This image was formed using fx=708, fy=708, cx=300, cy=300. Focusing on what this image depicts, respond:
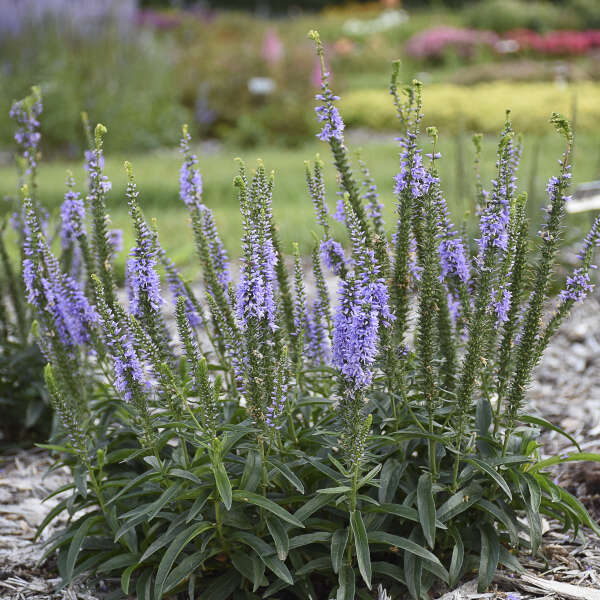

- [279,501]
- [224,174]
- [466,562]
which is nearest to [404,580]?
[466,562]

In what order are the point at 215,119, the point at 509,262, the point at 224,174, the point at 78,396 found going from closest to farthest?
1. the point at 509,262
2. the point at 78,396
3. the point at 224,174
4. the point at 215,119

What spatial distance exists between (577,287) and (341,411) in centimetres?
94

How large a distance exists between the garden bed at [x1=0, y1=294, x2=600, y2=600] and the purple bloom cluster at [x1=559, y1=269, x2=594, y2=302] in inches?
41.0

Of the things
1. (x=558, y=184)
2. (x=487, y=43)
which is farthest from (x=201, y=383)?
(x=487, y=43)

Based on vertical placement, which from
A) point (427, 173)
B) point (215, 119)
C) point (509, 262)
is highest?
point (427, 173)

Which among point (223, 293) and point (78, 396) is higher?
point (223, 293)

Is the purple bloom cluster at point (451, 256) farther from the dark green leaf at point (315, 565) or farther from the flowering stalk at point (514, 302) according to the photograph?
the dark green leaf at point (315, 565)

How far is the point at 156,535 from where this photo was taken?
2.54 m

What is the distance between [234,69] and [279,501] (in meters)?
14.4

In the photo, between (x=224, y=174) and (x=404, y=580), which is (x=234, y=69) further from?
(x=404, y=580)

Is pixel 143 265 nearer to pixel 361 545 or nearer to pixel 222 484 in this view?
pixel 222 484

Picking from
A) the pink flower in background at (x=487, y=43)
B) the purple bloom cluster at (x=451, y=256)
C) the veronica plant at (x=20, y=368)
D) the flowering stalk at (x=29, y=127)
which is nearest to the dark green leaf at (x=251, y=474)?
the purple bloom cluster at (x=451, y=256)

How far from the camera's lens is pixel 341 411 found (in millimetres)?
2137

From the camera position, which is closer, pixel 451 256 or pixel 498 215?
pixel 498 215
